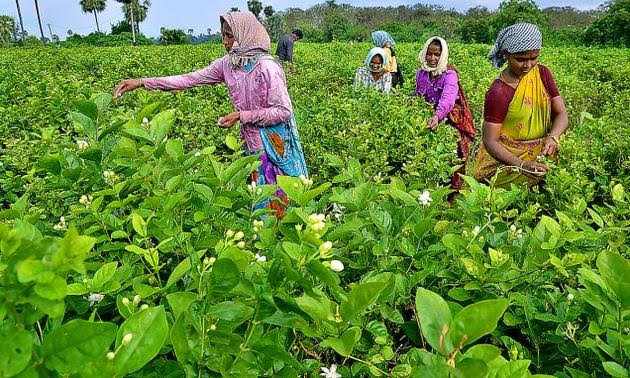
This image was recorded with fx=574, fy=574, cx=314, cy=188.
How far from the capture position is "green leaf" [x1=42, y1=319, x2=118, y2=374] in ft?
2.19

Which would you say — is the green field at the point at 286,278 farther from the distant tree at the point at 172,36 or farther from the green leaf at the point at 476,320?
the distant tree at the point at 172,36

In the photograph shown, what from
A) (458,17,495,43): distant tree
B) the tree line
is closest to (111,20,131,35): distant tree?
the tree line

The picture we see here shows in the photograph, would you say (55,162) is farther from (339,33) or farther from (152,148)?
(339,33)

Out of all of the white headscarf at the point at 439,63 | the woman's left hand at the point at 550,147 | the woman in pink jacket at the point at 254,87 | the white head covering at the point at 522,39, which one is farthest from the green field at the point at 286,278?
the white headscarf at the point at 439,63

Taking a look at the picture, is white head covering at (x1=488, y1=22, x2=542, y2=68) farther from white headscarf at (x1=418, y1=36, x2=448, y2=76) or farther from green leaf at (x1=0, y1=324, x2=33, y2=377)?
green leaf at (x1=0, y1=324, x2=33, y2=377)

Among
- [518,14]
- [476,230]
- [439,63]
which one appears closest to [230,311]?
[476,230]

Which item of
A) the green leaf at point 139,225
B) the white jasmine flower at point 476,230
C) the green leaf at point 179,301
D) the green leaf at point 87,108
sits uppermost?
the green leaf at point 87,108

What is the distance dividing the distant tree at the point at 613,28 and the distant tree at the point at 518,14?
23.1 feet

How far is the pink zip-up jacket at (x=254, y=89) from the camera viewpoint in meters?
3.33

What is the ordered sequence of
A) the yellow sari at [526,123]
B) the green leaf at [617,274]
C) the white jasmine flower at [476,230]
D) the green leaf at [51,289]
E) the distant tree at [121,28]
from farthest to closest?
the distant tree at [121,28] → the yellow sari at [526,123] → the white jasmine flower at [476,230] → the green leaf at [617,274] → the green leaf at [51,289]

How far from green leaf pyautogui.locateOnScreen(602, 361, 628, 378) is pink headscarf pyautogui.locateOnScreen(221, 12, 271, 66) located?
2.77m

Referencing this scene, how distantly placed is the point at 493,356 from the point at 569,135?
2.42 m

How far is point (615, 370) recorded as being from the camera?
0.91 m

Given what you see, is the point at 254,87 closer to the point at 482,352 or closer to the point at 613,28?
the point at 482,352
